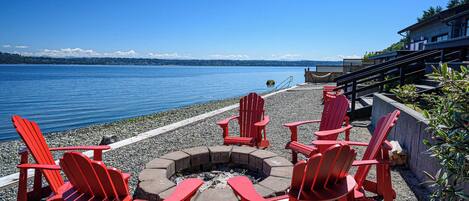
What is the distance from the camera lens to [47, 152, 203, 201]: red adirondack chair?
74.7 inches

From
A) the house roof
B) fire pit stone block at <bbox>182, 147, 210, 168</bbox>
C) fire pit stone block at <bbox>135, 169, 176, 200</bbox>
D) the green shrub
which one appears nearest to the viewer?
the green shrub

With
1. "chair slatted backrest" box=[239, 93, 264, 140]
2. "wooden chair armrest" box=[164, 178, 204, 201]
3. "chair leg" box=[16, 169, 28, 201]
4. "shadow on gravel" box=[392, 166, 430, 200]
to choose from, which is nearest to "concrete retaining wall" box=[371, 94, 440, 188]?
"shadow on gravel" box=[392, 166, 430, 200]

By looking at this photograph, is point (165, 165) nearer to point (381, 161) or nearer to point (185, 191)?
point (185, 191)

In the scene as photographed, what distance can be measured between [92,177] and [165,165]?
1398 mm

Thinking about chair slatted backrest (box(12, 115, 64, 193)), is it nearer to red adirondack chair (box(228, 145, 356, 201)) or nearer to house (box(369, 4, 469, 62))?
red adirondack chair (box(228, 145, 356, 201))

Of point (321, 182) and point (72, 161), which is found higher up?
point (72, 161)

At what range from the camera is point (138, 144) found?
5.42 m

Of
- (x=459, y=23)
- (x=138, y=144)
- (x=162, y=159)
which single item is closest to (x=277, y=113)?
(x=138, y=144)

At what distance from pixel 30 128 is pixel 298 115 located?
22.5 ft

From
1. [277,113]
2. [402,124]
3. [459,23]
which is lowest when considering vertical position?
[277,113]

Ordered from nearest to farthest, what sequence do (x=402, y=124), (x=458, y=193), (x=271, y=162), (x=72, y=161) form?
1. (x=458, y=193)
2. (x=72, y=161)
3. (x=271, y=162)
4. (x=402, y=124)

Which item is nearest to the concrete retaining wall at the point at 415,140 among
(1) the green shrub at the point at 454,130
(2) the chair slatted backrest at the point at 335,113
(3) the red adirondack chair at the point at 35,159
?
(2) the chair slatted backrest at the point at 335,113

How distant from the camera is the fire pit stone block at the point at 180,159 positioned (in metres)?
3.54

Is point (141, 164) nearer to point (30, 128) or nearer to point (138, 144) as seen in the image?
point (138, 144)
